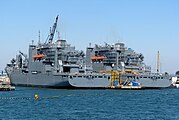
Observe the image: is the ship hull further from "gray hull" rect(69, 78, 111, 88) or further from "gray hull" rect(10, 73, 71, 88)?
"gray hull" rect(10, 73, 71, 88)

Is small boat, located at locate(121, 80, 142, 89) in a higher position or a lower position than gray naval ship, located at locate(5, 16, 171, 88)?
lower

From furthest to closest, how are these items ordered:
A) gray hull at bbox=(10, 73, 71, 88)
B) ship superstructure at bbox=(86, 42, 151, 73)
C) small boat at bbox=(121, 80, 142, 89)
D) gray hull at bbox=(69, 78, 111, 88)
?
ship superstructure at bbox=(86, 42, 151, 73) → gray hull at bbox=(10, 73, 71, 88) → small boat at bbox=(121, 80, 142, 89) → gray hull at bbox=(69, 78, 111, 88)

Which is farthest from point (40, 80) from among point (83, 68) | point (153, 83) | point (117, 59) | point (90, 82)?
point (153, 83)

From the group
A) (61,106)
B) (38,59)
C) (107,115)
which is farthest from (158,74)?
(107,115)

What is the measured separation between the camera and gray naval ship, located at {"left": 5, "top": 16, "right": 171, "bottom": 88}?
356 feet

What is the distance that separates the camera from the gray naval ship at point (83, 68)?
356 feet

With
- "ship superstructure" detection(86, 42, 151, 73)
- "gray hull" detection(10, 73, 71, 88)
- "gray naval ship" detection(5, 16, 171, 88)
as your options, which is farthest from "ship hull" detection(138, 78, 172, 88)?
"gray hull" detection(10, 73, 71, 88)

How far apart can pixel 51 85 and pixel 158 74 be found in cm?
2712

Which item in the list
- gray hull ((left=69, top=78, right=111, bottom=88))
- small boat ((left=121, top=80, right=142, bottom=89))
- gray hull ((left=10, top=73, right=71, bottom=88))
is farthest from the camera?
gray hull ((left=10, top=73, right=71, bottom=88))

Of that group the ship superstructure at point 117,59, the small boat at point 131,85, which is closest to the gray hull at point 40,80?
the small boat at point 131,85

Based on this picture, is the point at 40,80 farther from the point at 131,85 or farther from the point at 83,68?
the point at 131,85

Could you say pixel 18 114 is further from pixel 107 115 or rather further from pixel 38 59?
pixel 38 59

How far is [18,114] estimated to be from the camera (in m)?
48.5

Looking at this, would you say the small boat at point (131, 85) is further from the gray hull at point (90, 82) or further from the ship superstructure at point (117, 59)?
the ship superstructure at point (117, 59)
